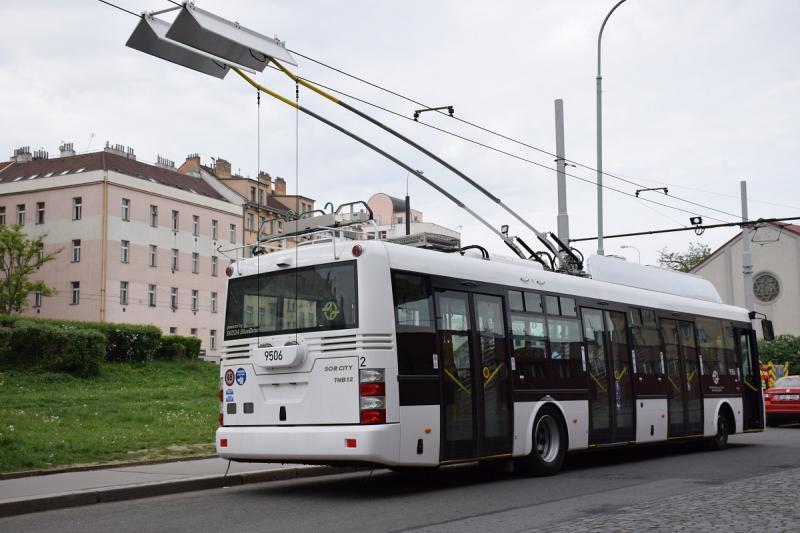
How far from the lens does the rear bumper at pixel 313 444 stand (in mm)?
10930

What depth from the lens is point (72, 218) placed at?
6144 cm

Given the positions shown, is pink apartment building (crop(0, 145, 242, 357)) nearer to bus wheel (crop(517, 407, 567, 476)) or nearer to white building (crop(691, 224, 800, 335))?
white building (crop(691, 224, 800, 335))

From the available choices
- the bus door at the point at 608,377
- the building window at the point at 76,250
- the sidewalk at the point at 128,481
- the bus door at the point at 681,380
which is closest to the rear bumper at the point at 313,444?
the sidewalk at the point at 128,481

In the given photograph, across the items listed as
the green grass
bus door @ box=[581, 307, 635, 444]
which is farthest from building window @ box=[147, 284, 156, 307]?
bus door @ box=[581, 307, 635, 444]

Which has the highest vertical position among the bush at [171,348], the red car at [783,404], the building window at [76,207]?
the building window at [76,207]

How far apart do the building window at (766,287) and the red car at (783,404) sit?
147ft

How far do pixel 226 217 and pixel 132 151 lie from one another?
8023 millimetres

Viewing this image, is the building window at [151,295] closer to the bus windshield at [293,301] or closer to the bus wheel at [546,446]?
the bus windshield at [293,301]

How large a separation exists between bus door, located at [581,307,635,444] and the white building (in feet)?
182

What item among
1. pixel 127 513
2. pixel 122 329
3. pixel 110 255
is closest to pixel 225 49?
pixel 127 513

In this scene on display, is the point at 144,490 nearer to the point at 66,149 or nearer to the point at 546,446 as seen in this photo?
the point at 546,446

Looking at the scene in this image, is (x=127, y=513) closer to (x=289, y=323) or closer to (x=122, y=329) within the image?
(x=289, y=323)

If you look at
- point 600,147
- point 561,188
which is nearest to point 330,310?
point 561,188

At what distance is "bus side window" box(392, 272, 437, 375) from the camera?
37.9 feet
